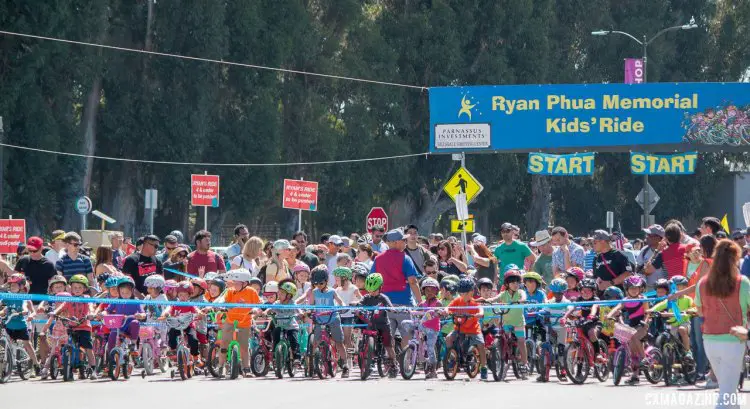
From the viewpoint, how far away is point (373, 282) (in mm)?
18281

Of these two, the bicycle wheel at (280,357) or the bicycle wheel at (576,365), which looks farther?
the bicycle wheel at (280,357)

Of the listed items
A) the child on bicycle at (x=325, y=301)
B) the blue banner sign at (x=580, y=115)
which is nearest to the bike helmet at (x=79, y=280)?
the child on bicycle at (x=325, y=301)

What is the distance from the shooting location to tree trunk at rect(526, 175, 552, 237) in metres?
Result: 69.3

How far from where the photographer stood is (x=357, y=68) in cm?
5950

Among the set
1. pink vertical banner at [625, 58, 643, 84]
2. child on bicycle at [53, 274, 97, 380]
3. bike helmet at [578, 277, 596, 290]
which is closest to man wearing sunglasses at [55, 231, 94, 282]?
child on bicycle at [53, 274, 97, 380]

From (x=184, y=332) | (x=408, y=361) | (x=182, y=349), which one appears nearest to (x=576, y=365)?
(x=408, y=361)

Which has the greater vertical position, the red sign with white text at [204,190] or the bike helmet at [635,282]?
the red sign with white text at [204,190]

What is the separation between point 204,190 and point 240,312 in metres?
20.6

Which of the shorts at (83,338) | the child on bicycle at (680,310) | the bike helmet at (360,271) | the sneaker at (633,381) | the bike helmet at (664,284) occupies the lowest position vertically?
the sneaker at (633,381)

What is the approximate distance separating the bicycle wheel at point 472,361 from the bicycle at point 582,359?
3.71 feet

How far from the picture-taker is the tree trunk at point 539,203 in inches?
2729

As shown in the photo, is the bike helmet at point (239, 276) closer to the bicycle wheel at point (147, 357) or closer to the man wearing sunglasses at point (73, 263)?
the bicycle wheel at point (147, 357)

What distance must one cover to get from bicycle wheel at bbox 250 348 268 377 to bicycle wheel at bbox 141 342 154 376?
1.25 meters

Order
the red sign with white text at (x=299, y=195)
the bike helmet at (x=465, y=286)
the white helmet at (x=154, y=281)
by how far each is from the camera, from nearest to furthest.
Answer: the bike helmet at (x=465, y=286) → the white helmet at (x=154, y=281) → the red sign with white text at (x=299, y=195)
